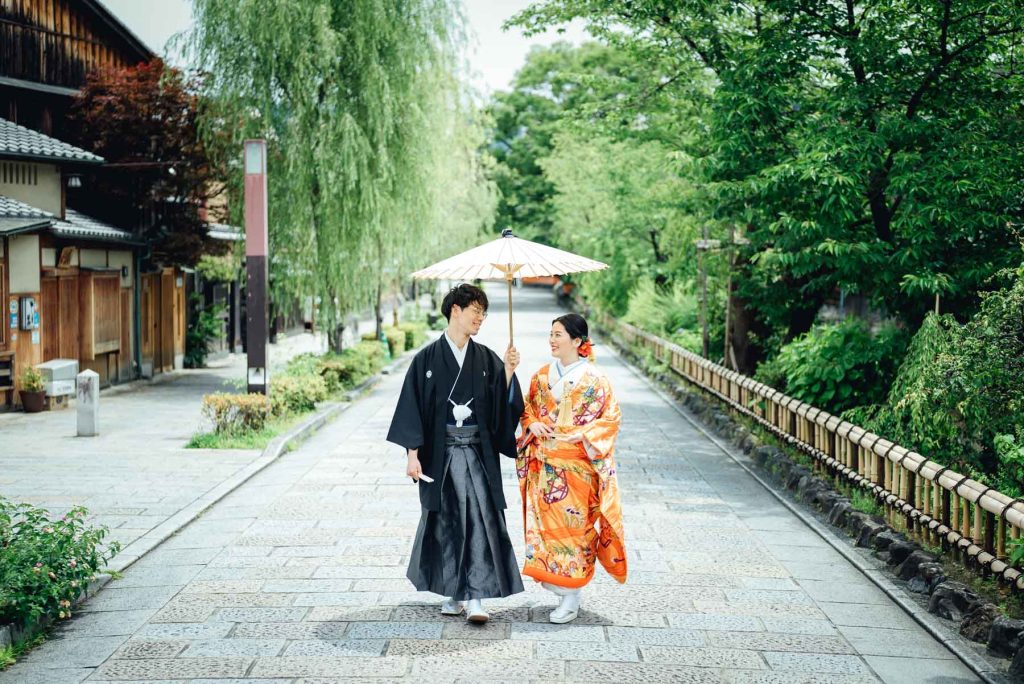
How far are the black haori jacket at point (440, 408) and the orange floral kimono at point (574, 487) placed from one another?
25cm

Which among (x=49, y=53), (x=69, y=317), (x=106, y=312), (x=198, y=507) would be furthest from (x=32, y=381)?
(x=198, y=507)

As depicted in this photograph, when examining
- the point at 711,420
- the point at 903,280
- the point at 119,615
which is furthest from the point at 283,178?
the point at 119,615

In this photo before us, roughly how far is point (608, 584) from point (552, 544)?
1129 millimetres

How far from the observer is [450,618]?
241 inches

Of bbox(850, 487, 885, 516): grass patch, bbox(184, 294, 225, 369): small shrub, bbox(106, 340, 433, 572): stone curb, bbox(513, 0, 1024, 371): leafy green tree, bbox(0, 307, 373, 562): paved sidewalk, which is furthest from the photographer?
bbox(184, 294, 225, 369): small shrub

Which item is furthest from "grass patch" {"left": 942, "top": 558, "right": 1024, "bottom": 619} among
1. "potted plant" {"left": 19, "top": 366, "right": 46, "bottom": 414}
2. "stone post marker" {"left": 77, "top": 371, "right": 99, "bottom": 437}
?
"potted plant" {"left": 19, "top": 366, "right": 46, "bottom": 414}

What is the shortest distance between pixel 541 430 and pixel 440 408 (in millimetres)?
616

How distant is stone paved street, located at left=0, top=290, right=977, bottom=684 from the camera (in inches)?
209

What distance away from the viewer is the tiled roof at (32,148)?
52.4 ft

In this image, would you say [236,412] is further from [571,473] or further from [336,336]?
[571,473]

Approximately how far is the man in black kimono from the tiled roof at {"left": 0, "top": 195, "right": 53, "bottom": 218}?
11.6 m

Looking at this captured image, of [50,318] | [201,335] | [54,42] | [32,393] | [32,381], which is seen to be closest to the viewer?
[32,393]

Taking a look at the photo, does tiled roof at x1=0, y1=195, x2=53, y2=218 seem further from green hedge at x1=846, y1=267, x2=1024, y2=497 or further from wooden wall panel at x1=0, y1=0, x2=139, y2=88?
green hedge at x1=846, y1=267, x2=1024, y2=497

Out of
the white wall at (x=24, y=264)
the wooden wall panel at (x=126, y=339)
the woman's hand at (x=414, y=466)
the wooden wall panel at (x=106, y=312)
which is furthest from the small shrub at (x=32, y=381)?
the woman's hand at (x=414, y=466)
